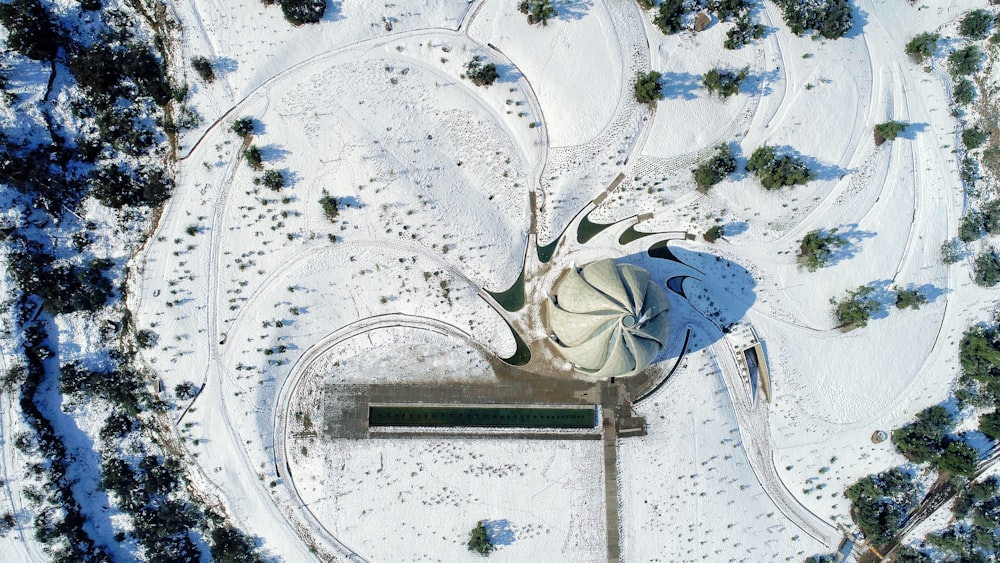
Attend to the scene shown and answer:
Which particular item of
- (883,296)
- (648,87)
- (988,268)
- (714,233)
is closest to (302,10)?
(648,87)

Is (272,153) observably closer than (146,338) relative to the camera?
No

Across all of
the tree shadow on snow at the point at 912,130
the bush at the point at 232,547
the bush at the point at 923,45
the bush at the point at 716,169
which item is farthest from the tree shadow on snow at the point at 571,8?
the bush at the point at 232,547

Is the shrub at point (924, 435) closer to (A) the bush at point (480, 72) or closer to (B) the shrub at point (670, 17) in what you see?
(B) the shrub at point (670, 17)

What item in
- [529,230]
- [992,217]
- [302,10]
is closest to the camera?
[302,10]

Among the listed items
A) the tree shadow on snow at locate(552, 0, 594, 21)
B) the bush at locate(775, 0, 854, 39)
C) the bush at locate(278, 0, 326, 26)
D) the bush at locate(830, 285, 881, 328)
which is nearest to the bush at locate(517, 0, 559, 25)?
the tree shadow on snow at locate(552, 0, 594, 21)

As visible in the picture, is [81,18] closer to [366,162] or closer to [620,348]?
[366,162]

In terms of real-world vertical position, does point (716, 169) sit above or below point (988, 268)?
above

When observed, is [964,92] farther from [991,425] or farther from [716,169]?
[991,425]
